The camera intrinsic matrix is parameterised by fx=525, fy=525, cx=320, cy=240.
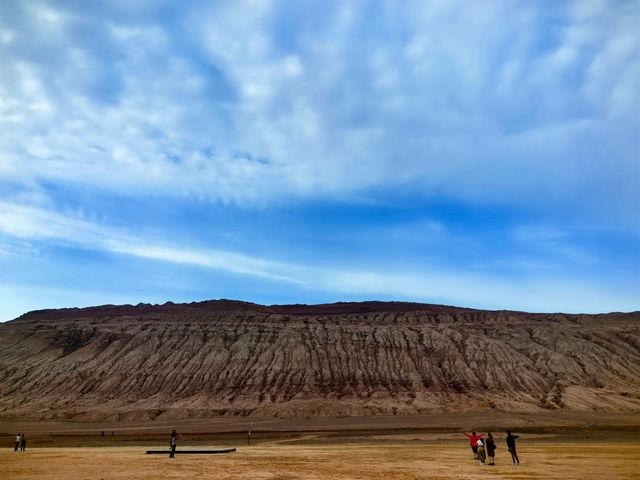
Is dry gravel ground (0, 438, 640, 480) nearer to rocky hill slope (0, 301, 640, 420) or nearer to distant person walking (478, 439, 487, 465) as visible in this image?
distant person walking (478, 439, 487, 465)

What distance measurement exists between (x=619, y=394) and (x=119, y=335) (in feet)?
291

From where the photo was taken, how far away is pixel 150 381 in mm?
88375

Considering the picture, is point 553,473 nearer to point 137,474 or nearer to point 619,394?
point 137,474

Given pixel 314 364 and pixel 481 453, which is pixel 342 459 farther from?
pixel 314 364

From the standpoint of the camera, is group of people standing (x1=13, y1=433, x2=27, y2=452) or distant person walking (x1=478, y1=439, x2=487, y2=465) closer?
distant person walking (x1=478, y1=439, x2=487, y2=465)

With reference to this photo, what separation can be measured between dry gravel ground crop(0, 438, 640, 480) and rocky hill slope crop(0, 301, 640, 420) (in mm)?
43832

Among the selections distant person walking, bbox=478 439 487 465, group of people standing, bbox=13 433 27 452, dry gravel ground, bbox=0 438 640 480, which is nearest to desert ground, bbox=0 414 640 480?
dry gravel ground, bbox=0 438 640 480

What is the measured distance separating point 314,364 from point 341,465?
231 feet

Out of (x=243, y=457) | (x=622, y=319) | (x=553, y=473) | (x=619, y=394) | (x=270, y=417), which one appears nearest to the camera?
(x=553, y=473)

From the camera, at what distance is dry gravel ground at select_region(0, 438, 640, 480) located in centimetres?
2022

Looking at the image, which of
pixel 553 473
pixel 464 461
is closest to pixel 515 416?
pixel 464 461

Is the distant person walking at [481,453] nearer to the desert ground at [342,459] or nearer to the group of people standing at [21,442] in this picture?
the desert ground at [342,459]

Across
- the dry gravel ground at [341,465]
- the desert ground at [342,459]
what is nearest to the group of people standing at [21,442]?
the desert ground at [342,459]

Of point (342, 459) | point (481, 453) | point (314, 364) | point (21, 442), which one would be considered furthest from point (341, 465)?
point (314, 364)
